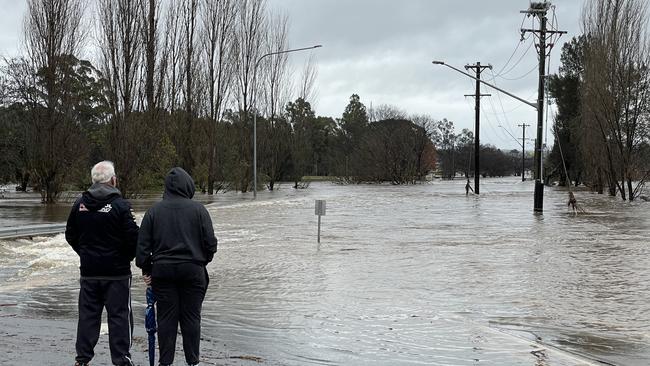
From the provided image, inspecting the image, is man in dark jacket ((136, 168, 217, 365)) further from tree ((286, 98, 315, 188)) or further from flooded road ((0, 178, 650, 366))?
tree ((286, 98, 315, 188))

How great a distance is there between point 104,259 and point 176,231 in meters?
0.73

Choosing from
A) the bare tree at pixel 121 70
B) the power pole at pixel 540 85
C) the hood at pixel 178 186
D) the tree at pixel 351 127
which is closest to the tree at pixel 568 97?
the tree at pixel 351 127

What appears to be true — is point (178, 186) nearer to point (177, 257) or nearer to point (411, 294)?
point (177, 257)

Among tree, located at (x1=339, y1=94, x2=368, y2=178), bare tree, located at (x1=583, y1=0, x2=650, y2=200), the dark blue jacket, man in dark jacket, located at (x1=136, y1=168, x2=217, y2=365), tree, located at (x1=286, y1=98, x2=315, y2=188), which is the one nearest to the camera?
man in dark jacket, located at (x1=136, y1=168, x2=217, y2=365)

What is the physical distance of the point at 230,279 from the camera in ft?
39.4

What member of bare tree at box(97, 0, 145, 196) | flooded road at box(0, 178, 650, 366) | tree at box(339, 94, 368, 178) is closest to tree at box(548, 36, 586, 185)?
tree at box(339, 94, 368, 178)

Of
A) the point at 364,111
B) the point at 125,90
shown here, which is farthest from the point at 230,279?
the point at 364,111

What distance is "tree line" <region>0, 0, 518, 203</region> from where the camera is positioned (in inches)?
1345

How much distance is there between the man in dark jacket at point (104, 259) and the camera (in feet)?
18.1

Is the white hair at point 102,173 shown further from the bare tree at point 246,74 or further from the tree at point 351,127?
the tree at point 351,127

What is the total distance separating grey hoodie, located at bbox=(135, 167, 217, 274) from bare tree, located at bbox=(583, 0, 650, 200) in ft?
138

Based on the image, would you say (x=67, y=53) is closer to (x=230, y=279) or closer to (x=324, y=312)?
(x=230, y=279)

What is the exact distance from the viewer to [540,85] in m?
31.6

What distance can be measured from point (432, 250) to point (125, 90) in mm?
23492
